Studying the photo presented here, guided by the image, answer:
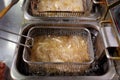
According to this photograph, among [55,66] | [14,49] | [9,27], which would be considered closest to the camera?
[55,66]

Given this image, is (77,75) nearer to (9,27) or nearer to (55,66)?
(55,66)

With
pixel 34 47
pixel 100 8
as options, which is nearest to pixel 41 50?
pixel 34 47

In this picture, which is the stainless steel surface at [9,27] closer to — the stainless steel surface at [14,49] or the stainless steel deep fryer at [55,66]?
the stainless steel surface at [14,49]

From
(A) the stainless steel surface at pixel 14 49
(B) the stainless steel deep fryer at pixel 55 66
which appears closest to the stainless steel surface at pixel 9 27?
(A) the stainless steel surface at pixel 14 49

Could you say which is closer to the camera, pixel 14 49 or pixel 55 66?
pixel 55 66

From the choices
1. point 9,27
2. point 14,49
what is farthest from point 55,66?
point 9,27

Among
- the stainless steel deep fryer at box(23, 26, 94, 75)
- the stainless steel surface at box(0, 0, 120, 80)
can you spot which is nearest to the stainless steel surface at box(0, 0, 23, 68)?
the stainless steel surface at box(0, 0, 120, 80)

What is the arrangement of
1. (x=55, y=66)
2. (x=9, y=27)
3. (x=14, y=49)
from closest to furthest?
(x=55, y=66)
(x=14, y=49)
(x=9, y=27)

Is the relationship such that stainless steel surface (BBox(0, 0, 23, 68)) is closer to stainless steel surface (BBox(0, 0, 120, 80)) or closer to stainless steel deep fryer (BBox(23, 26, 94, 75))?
stainless steel surface (BBox(0, 0, 120, 80))

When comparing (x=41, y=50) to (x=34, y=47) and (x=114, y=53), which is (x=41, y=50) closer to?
(x=34, y=47)
